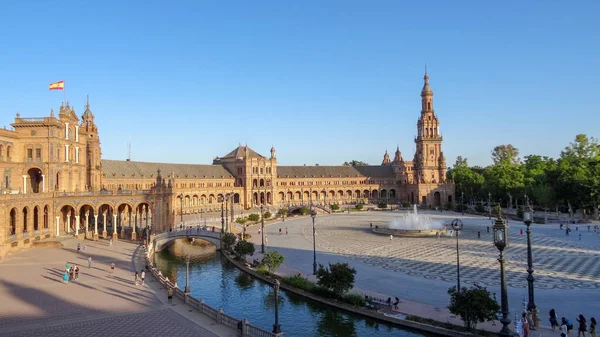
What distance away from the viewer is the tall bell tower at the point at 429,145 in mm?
128750

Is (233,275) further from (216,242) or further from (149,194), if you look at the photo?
(149,194)

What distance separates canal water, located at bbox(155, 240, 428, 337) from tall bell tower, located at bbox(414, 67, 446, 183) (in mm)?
89680

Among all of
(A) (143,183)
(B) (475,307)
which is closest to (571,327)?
(B) (475,307)

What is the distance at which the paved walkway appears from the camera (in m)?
24.3

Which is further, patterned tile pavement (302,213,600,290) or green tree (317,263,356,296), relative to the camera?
patterned tile pavement (302,213,600,290)

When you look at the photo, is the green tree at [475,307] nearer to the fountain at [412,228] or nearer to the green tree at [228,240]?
the green tree at [228,240]

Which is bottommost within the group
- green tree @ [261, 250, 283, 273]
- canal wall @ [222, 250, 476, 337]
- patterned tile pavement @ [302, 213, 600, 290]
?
canal wall @ [222, 250, 476, 337]

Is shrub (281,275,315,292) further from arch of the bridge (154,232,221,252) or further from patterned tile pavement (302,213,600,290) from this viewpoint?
arch of the bridge (154,232,221,252)

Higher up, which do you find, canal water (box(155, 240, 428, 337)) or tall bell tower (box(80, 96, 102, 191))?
tall bell tower (box(80, 96, 102, 191))

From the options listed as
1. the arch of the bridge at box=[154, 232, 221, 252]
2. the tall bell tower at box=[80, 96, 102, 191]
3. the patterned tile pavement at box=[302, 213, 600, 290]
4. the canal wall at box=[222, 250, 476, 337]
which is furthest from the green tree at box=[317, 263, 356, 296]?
the tall bell tower at box=[80, 96, 102, 191]

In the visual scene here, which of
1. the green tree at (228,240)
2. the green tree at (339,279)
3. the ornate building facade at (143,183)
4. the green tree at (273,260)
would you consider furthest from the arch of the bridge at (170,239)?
the green tree at (339,279)

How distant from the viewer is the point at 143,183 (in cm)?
10269

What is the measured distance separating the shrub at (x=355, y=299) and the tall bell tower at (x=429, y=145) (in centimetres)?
10205

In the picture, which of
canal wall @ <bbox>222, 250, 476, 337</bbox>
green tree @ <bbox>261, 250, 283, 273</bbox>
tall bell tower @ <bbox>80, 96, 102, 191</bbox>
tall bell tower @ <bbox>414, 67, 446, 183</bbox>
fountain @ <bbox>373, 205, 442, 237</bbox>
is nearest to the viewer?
canal wall @ <bbox>222, 250, 476, 337</bbox>
